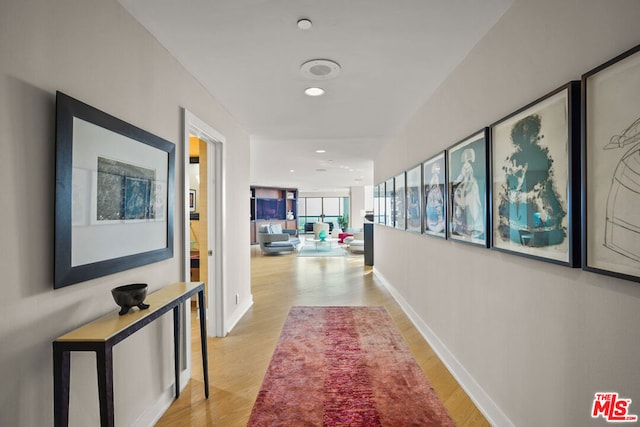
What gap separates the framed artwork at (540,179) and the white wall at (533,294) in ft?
0.27

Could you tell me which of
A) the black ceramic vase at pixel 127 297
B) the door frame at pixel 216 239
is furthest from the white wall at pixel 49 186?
the door frame at pixel 216 239

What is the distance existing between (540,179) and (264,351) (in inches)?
104

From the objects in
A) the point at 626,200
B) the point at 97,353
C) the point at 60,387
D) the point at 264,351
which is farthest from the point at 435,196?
the point at 60,387

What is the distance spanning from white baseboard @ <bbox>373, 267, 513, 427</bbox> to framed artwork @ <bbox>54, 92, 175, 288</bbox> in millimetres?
2259

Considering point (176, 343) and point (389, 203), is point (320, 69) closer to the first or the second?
point (176, 343)

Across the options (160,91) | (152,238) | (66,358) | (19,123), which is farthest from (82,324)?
(160,91)

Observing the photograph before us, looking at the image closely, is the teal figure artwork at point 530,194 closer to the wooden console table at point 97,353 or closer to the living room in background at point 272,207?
the wooden console table at point 97,353

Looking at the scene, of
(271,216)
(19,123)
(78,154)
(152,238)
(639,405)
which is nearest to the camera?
(639,405)

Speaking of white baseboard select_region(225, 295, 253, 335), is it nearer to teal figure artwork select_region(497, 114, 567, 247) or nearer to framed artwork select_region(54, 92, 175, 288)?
framed artwork select_region(54, 92, 175, 288)

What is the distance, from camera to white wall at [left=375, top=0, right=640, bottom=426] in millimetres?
1132

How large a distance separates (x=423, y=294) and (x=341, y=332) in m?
0.98

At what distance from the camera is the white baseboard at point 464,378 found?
1889mm

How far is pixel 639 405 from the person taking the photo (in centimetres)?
103

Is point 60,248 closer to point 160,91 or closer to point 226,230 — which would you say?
point 160,91
